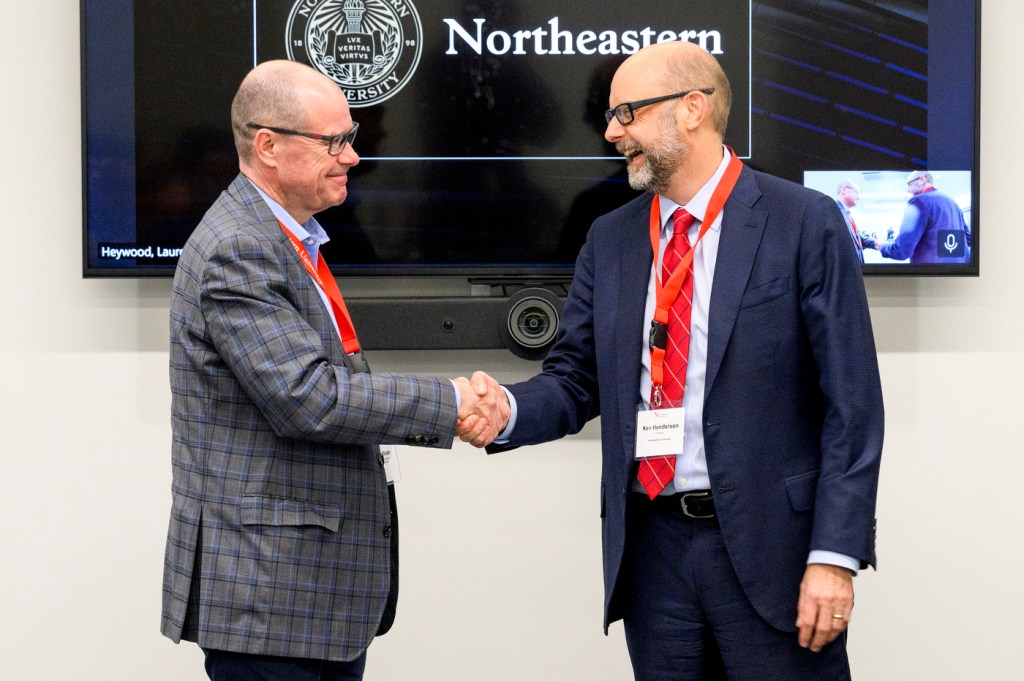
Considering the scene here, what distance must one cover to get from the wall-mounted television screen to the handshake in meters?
0.79

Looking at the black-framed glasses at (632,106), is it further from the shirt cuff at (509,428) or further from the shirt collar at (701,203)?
the shirt cuff at (509,428)

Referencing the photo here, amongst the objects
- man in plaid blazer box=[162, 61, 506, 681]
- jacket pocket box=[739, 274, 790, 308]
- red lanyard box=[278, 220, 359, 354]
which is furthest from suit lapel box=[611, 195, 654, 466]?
red lanyard box=[278, 220, 359, 354]

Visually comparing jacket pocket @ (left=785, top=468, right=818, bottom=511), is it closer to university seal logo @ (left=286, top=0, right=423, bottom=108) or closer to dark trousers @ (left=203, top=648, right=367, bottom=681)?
dark trousers @ (left=203, top=648, right=367, bottom=681)

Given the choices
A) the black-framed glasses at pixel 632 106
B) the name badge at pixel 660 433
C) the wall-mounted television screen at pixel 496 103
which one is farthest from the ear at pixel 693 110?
the wall-mounted television screen at pixel 496 103

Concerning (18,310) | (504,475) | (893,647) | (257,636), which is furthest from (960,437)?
(18,310)

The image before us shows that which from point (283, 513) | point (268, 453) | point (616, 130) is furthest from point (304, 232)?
point (616, 130)

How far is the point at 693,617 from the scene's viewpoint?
2004 mm

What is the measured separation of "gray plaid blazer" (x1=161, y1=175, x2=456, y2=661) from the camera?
74.8 inches

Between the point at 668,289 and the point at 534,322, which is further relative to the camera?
the point at 534,322

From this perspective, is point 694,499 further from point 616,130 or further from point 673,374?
point 616,130

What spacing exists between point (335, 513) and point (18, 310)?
1.68 metres

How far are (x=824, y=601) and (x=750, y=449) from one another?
0.29 metres

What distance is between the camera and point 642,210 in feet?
7.45

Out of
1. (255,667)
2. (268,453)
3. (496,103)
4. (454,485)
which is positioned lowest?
(255,667)
